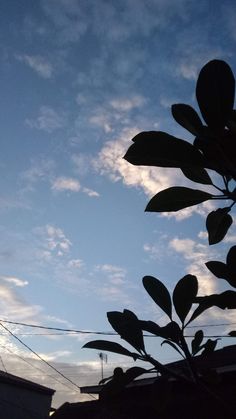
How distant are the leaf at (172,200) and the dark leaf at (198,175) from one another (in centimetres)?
5

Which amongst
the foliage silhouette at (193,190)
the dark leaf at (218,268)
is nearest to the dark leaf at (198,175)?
the foliage silhouette at (193,190)

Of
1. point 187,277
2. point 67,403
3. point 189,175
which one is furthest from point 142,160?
point 67,403

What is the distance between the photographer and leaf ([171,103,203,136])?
1174 mm

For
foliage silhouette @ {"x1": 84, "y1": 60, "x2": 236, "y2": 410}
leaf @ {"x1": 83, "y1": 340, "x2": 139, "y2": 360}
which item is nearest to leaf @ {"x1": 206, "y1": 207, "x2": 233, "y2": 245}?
foliage silhouette @ {"x1": 84, "y1": 60, "x2": 236, "y2": 410}

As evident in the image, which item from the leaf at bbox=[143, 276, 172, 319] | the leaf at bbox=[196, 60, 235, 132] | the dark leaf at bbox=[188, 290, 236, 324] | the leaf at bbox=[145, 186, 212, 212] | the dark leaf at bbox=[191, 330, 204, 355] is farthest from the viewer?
the dark leaf at bbox=[191, 330, 204, 355]

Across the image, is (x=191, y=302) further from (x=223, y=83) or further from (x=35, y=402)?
(x=35, y=402)

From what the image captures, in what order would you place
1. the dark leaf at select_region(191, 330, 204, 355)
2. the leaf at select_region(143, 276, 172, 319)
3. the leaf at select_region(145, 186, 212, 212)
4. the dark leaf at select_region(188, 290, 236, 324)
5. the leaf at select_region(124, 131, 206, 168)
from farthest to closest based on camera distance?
the dark leaf at select_region(191, 330, 204, 355) < the leaf at select_region(143, 276, 172, 319) < the dark leaf at select_region(188, 290, 236, 324) < the leaf at select_region(145, 186, 212, 212) < the leaf at select_region(124, 131, 206, 168)

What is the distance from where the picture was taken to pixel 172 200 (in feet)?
4.53

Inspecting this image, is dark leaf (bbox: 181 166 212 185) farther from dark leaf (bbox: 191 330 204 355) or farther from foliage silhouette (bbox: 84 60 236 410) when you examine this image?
dark leaf (bbox: 191 330 204 355)

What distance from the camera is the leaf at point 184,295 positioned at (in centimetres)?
158

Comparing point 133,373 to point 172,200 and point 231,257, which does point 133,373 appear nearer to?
point 231,257

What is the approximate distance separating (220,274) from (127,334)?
1.55 ft

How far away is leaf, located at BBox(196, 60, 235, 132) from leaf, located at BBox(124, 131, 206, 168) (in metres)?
0.14

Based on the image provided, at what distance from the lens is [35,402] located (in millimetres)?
18297
